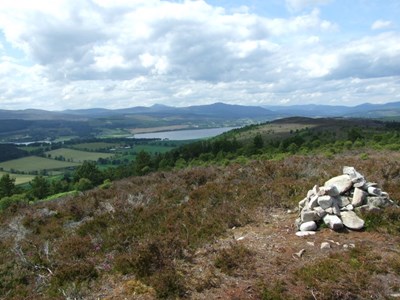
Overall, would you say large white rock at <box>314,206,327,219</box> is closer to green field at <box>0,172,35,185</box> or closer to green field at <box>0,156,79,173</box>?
green field at <box>0,172,35,185</box>

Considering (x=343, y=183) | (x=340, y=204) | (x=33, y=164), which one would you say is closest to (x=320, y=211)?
(x=340, y=204)

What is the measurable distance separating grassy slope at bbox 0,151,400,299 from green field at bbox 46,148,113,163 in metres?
137

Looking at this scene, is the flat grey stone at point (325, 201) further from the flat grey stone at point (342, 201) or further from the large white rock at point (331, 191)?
the flat grey stone at point (342, 201)

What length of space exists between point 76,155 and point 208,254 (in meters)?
161

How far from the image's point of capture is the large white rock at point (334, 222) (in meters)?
10.5

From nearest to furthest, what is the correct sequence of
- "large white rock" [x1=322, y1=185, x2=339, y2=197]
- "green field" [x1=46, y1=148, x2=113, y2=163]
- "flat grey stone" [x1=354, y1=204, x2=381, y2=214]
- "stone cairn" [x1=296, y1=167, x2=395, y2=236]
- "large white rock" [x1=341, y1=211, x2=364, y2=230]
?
1. "large white rock" [x1=341, y1=211, x2=364, y2=230]
2. "stone cairn" [x1=296, y1=167, x2=395, y2=236]
3. "flat grey stone" [x1=354, y1=204, x2=381, y2=214]
4. "large white rock" [x1=322, y1=185, x2=339, y2=197]
5. "green field" [x1=46, y1=148, x2=113, y2=163]

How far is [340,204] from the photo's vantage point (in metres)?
11.4

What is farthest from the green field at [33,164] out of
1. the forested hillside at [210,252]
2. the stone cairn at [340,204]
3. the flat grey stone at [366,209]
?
the flat grey stone at [366,209]

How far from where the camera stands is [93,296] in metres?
8.48

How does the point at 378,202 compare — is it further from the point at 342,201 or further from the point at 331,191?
the point at 331,191

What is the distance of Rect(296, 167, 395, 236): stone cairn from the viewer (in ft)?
34.9

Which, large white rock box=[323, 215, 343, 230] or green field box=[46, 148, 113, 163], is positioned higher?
large white rock box=[323, 215, 343, 230]

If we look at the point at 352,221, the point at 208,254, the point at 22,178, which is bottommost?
the point at 22,178

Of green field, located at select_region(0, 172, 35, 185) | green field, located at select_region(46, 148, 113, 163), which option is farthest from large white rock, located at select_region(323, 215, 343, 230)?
green field, located at select_region(46, 148, 113, 163)
